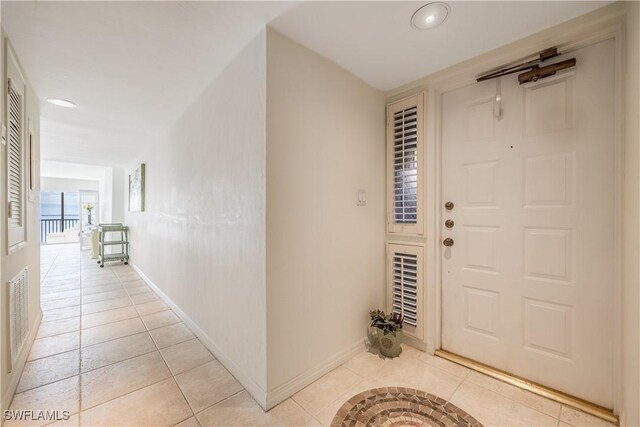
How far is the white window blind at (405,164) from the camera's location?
2.17 meters

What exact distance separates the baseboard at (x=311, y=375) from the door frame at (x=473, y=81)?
0.61 meters

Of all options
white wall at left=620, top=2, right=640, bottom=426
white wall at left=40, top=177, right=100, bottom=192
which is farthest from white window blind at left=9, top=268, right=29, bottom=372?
white wall at left=40, top=177, right=100, bottom=192

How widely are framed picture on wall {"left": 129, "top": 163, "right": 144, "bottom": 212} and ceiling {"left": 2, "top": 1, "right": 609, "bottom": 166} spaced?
6.60 feet

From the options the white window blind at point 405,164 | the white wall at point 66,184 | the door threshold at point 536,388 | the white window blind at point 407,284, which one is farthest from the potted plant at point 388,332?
the white wall at point 66,184

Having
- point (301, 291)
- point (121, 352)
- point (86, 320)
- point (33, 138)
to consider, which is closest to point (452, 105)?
point (301, 291)

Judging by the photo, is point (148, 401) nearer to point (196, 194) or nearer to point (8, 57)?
point (196, 194)

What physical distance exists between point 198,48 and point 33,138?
1964 mm

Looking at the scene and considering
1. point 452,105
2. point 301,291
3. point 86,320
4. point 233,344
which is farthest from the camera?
point 86,320

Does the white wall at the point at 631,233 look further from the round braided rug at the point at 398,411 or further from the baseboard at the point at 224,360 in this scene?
the baseboard at the point at 224,360

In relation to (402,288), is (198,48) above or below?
above

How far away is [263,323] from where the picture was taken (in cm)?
158

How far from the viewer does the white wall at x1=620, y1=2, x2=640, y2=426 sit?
118 cm

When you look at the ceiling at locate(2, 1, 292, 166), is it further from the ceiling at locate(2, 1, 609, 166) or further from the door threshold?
the door threshold

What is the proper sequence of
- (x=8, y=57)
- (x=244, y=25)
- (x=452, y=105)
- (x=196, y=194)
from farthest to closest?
(x=196, y=194) → (x=452, y=105) → (x=8, y=57) → (x=244, y=25)
